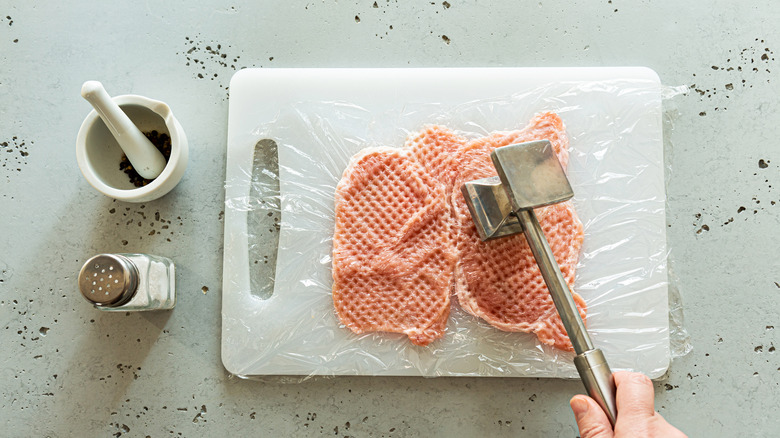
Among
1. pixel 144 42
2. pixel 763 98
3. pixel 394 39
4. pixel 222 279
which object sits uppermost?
pixel 763 98

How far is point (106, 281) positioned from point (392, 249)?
0.48 metres

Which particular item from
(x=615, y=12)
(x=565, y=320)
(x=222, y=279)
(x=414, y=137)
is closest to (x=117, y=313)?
(x=222, y=279)

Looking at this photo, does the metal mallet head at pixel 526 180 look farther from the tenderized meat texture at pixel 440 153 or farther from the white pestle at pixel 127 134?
the white pestle at pixel 127 134

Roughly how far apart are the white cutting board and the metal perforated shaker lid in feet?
0.59

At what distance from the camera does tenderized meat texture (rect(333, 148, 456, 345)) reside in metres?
0.96

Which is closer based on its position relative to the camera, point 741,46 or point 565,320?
point 565,320

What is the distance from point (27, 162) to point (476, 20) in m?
0.93

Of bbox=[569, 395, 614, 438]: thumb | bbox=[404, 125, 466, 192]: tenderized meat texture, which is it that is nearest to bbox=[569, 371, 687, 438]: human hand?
bbox=[569, 395, 614, 438]: thumb

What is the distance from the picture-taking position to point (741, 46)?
3.51ft

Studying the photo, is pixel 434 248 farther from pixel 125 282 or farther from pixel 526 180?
pixel 125 282

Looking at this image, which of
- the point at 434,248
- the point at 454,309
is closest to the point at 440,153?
the point at 434,248

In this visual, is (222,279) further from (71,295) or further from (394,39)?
(394,39)

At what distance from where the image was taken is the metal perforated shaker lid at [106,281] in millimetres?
886

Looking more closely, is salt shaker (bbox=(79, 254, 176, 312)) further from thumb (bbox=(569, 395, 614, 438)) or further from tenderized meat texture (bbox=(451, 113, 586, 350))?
thumb (bbox=(569, 395, 614, 438))
